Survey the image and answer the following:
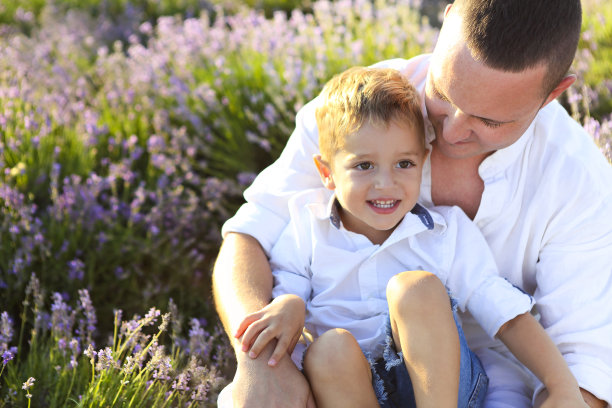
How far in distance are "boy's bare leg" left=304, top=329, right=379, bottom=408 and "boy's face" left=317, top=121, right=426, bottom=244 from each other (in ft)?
1.53

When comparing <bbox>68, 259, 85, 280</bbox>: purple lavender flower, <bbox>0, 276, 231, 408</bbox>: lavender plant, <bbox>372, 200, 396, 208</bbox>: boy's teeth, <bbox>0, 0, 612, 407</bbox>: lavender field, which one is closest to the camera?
<bbox>0, 276, 231, 408</bbox>: lavender plant

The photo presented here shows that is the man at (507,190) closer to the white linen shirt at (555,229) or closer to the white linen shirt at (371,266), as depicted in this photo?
the white linen shirt at (555,229)

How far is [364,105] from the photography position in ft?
7.65

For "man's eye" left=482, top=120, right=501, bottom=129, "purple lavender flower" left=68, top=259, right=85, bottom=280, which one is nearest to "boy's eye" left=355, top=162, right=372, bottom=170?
"man's eye" left=482, top=120, right=501, bottom=129

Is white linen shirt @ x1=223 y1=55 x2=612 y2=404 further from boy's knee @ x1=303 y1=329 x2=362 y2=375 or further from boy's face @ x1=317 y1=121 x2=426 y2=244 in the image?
boy's knee @ x1=303 y1=329 x2=362 y2=375

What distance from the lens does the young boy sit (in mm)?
2072

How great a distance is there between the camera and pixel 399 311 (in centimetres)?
211

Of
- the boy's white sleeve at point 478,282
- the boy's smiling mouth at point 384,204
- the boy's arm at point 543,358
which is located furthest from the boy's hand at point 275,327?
the boy's arm at point 543,358

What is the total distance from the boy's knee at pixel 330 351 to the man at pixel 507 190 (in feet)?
0.22

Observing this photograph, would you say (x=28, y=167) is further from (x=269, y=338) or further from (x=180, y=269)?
(x=269, y=338)

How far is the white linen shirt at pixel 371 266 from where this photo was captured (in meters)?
2.33

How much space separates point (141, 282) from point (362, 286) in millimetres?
1628

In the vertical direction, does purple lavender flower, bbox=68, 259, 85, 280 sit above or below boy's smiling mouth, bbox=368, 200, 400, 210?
below

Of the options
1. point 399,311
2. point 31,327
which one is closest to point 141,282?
point 31,327
